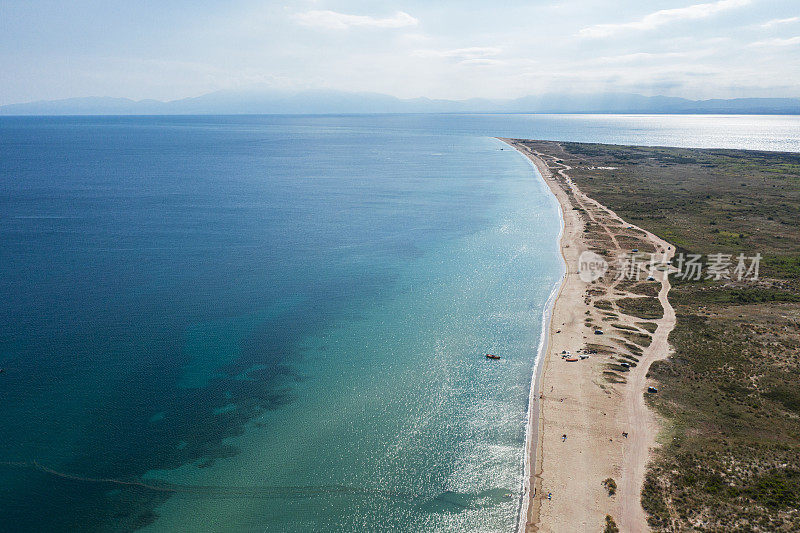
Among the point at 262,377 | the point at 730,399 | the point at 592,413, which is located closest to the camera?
the point at 592,413

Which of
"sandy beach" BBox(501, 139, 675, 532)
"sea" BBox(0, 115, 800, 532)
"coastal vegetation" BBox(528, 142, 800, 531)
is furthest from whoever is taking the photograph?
"sea" BBox(0, 115, 800, 532)

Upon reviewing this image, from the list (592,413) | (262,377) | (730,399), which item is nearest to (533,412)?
(592,413)

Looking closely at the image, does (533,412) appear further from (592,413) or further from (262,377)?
(262,377)

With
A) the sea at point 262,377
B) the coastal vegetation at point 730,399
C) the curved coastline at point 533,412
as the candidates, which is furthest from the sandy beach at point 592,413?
the sea at point 262,377

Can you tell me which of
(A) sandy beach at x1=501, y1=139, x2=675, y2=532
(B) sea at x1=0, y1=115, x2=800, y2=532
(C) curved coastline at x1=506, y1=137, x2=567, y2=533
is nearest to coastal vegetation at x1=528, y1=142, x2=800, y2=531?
(A) sandy beach at x1=501, y1=139, x2=675, y2=532

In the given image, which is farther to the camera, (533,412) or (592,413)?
(533,412)

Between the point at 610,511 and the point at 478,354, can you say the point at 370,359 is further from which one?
the point at 610,511

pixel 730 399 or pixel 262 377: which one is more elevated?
pixel 730 399

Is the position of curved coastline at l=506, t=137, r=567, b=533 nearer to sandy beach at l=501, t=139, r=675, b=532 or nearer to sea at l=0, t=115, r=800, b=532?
sandy beach at l=501, t=139, r=675, b=532

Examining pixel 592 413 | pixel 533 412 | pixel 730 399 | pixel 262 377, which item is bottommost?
pixel 533 412

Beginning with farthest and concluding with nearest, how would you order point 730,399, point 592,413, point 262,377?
point 262,377
point 730,399
point 592,413
